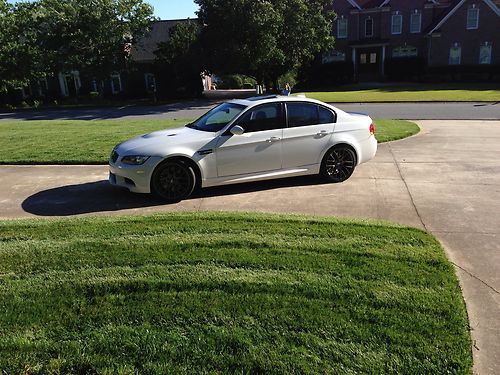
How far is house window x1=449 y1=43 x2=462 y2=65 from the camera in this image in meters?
41.9

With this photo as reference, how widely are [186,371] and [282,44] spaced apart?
3318 centimetres

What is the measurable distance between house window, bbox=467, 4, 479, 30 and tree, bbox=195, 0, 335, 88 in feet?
47.7

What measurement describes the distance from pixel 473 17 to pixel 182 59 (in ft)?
85.0

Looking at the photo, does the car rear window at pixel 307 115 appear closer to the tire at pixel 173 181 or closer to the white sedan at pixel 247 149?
the white sedan at pixel 247 149

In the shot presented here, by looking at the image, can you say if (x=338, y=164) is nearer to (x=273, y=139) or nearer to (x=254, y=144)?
(x=273, y=139)

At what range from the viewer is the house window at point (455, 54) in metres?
41.9

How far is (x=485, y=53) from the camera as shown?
41.3 meters

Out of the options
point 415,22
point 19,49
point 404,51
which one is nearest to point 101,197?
point 19,49

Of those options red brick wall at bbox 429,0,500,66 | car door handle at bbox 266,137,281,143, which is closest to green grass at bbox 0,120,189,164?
car door handle at bbox 266,137,281,143

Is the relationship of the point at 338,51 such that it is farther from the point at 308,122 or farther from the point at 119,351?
the point at 119,351

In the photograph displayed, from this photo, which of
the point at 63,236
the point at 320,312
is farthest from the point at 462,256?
the point at 63,236

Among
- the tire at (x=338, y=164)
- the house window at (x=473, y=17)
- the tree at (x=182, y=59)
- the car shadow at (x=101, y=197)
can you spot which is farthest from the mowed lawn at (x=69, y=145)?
the house window at (x=473, y=17)

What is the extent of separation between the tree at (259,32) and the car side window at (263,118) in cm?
2506

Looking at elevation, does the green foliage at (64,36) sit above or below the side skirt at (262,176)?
above
